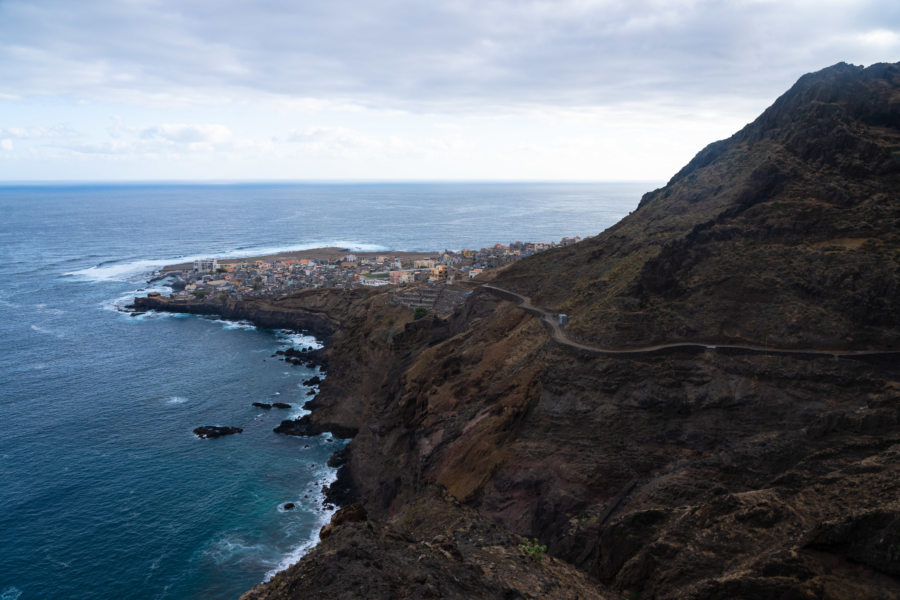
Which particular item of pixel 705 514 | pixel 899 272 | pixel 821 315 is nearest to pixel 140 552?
pixel 705 514

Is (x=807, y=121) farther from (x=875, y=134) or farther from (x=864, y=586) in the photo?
(x=864, y=586)

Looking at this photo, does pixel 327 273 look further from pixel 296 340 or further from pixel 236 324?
pixel 296 340

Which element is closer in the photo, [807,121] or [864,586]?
[864,586]

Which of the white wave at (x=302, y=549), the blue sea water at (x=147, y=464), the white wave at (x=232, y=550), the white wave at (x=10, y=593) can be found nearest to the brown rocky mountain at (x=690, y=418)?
the white wave at (x=302, y=549)

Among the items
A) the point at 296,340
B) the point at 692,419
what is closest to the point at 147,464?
the point at 296,340

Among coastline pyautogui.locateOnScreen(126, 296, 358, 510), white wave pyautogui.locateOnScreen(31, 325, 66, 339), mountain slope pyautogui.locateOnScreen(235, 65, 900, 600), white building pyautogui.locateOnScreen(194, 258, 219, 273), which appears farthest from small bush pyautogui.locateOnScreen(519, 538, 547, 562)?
white building pyautogui.locateOnScreen(194, 258, 219, 273)

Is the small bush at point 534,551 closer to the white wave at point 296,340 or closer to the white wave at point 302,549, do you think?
the white wave at point 302,549
